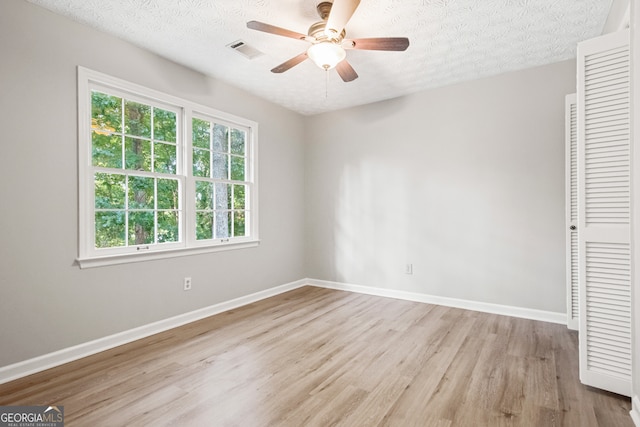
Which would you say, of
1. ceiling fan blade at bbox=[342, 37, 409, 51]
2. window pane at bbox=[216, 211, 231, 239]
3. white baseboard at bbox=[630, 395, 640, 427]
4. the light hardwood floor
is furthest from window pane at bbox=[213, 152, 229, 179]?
white baseboard at bbox=[630, 395, 640, 427]

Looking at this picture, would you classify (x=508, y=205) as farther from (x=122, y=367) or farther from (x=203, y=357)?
(x=122, y=367)

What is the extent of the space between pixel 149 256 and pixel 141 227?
290 mm

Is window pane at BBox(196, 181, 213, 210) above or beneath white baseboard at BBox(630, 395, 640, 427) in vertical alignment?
above

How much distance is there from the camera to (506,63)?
3.31m

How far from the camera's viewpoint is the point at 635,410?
5.63 feet

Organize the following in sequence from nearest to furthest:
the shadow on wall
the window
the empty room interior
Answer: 1. the empty room interior
2. the window
3. the shadow on wall

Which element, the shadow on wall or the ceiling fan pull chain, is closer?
the ceiling fan pull chain

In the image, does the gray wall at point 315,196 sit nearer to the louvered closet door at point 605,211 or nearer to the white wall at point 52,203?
the white wall at point 52,203

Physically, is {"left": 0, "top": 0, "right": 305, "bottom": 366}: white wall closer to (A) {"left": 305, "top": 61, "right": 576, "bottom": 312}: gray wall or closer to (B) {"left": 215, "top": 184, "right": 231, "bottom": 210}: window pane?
(B) {"left": 215, "top": 184, "right": 231, "bottom": 210}: window pane

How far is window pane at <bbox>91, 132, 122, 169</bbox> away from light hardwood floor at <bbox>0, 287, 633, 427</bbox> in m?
1.61

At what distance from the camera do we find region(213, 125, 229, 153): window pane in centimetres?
377

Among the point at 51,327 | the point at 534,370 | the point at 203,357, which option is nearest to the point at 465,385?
the point at 534,370

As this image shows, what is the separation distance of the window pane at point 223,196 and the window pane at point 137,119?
98 centimetres

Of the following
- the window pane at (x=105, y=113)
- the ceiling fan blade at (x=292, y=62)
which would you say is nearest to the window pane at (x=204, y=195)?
the window pane at (x=105, y=113)
